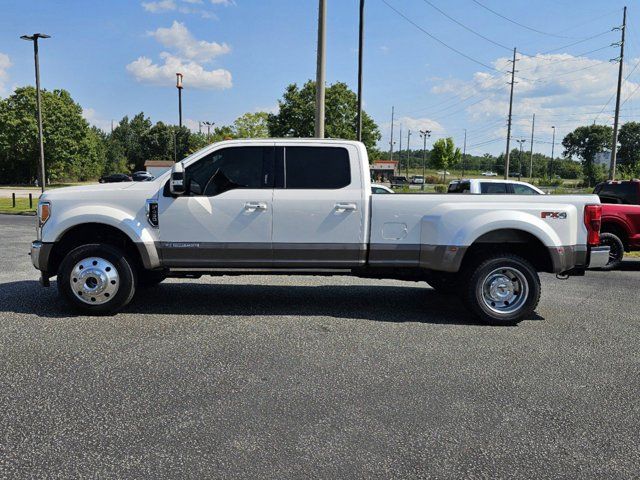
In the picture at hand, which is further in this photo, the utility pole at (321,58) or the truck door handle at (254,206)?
the utility pole at (321,58)

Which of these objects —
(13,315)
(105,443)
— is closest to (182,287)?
(13,315)

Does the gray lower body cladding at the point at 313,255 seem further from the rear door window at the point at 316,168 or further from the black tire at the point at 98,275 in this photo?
the rear door window at the point at 316,168

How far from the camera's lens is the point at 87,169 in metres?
69.3

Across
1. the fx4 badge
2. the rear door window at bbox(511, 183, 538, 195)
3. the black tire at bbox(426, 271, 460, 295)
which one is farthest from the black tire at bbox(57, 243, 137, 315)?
the rear door window at bbox(511, 183, 538, 195)

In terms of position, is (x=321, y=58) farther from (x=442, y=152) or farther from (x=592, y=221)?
(x=442, y=152)

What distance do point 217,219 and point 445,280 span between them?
2.90 meters

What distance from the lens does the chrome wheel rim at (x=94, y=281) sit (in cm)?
604

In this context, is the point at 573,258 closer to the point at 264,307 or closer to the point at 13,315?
the point at 264,307

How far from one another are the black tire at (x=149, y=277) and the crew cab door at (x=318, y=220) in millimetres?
1479

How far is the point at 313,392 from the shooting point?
160 inches

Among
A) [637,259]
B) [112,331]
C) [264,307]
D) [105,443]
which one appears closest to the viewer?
[105,443]

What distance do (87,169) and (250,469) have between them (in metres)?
73.4

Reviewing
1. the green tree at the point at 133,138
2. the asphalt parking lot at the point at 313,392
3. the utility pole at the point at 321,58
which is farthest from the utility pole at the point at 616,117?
the green tree at the point at 133,138

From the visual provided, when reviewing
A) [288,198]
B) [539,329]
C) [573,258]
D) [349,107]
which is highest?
[349,107]
